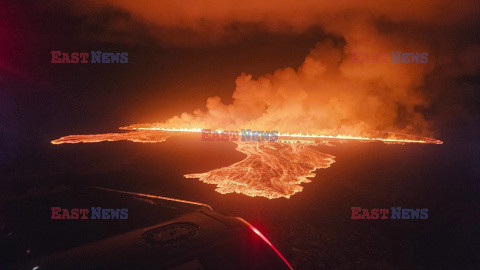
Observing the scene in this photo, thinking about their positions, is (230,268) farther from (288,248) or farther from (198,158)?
(198,158)

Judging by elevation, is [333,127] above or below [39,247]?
above

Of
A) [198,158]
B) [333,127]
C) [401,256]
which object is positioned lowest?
[401,256]

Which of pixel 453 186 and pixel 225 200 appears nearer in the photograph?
pixel 225 200

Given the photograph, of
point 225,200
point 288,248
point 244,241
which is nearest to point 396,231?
point 288,248

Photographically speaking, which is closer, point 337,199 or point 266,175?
point 337,199

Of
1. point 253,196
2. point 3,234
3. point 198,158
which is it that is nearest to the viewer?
point 3,234

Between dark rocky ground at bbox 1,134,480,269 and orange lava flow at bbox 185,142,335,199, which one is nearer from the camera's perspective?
dark rocky ground at bbox 1,134,480,269

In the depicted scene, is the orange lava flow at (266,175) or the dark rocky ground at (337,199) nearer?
the dark rocky ground at (337,199)

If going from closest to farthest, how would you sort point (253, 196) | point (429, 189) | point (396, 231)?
1. point (396, 231)
2. point (253, 196)
3. point (429, 189)
